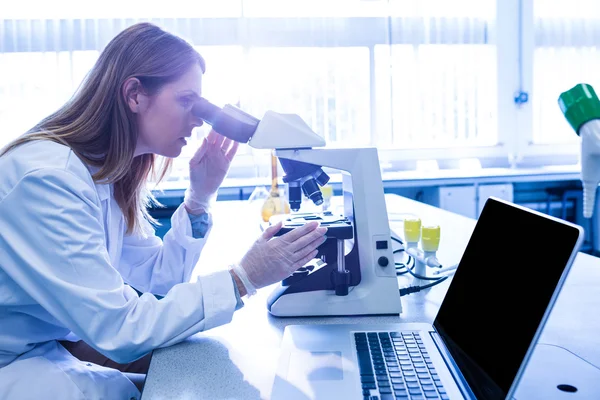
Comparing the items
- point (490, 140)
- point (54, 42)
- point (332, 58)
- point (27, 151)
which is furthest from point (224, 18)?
point (27, 151)

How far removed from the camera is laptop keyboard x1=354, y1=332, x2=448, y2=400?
708mm

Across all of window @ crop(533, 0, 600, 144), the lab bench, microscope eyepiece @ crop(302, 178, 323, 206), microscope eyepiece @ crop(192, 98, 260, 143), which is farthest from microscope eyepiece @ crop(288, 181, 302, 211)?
window @ crop(533, 0, 600, 144)

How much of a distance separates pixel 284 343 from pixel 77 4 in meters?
3.81

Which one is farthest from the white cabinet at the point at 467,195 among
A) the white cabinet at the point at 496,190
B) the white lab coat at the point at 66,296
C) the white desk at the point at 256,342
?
the white lab coat at the point at 66,296

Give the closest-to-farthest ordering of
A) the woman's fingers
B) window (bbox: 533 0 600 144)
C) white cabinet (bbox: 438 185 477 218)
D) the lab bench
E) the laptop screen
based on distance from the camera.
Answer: the laptop screen, the woman's fingers, the lab bench, white cabinet (bbox: 438 185 477 218), window (bbox: 533 0 600 144)

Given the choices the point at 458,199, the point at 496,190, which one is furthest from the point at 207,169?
the point at 496,190

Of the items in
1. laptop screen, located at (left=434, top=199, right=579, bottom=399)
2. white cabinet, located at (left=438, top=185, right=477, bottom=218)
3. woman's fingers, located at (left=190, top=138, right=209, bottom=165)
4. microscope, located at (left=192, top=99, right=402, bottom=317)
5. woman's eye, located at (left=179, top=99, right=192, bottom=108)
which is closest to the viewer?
laptop screen, located at (left=434, top=199, right=579, bottom=399)

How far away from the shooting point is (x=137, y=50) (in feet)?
A: 3.73

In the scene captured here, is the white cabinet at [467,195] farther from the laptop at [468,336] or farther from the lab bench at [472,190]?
the laptop at [468,336]

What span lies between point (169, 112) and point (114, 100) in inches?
4.7

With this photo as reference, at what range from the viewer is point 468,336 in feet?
Answer: 2.61

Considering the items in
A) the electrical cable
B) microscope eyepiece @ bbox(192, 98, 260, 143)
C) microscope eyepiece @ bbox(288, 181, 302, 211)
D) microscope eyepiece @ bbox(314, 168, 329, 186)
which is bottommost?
the electrical cable

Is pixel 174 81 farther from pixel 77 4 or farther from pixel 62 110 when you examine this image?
pixel 77 4

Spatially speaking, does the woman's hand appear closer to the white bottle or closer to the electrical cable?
the electrical cable
